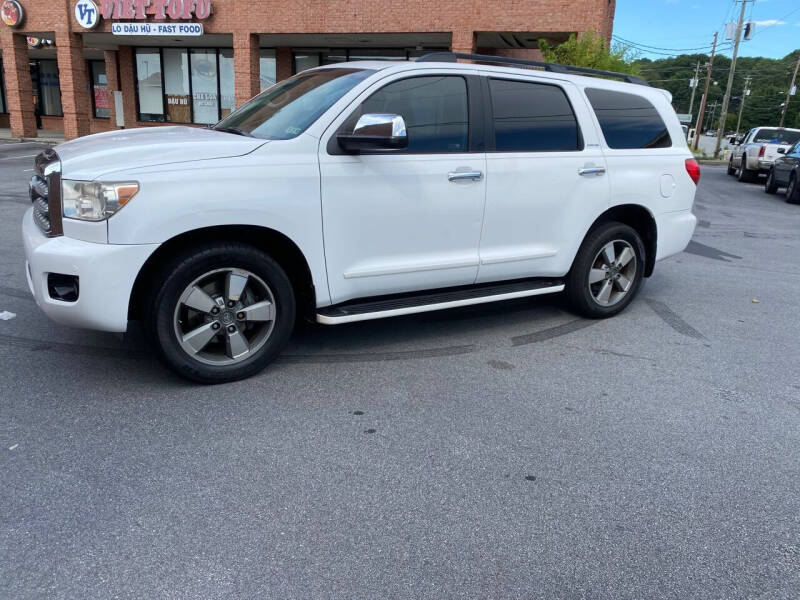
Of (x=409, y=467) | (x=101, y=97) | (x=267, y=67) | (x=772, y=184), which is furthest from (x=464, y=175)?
(x=101, y=97)

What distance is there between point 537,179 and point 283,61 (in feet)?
72.9

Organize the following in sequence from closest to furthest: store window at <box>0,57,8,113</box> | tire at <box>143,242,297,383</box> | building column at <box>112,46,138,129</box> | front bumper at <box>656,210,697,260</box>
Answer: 1. tire at <box>143,242,297,383</box>
2. front bumper at <box>656,210,697,260</box>
3. building column at <box>112,46,138,129</box>
4. store window at <box>0,57,8,113</box>

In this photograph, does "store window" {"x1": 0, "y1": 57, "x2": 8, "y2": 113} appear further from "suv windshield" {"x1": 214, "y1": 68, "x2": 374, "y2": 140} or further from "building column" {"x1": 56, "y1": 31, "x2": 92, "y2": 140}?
"suv windshield" {"x1": 214, "y1": 68, "x2": 374, "y2": 140}

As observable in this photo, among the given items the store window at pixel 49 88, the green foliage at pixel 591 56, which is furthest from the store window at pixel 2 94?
the green foliage at pixel 591 56

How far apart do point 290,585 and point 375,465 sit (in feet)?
3.01

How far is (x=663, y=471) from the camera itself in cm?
336

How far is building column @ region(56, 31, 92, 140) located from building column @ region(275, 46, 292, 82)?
6811 mm

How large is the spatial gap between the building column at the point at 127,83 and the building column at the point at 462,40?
14.1 m

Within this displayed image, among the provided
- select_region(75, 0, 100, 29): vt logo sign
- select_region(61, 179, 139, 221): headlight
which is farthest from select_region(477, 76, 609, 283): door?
select_region(75, 0, 100, 29): vt logo sign

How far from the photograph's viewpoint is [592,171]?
5.32m

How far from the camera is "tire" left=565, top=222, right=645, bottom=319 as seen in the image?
5.55 m

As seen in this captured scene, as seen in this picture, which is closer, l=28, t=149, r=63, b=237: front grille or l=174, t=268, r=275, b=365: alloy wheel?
l=28, t=149, r=63, b=237: front grille

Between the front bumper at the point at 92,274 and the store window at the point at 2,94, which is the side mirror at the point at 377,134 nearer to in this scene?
the front bumper at the point at 92,274

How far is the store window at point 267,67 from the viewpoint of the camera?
83.3ft
